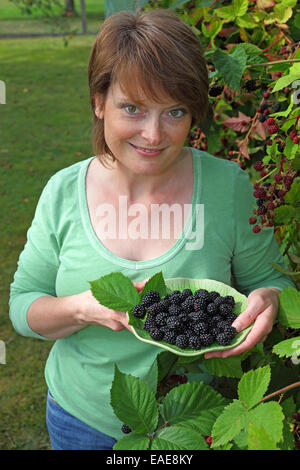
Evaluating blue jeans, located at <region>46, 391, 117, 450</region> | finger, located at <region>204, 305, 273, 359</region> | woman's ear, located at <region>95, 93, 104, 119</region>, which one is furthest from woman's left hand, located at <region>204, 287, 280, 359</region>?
woman's ear, located at <region>95, 93, 104, 119</region>

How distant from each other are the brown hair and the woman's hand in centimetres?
47

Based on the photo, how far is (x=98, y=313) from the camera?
1403 mm

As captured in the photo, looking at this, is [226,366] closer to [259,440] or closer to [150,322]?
[150,322]

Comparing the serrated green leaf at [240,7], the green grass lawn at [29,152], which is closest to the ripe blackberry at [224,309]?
the serrated green leaf at [240,7]

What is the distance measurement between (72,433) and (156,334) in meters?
0.53

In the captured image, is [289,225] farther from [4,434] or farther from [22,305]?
[4,434]

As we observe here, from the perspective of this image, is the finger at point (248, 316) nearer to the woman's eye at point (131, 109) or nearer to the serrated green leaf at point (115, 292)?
the serrated green leaf at point (115, 292)

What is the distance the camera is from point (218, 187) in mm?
1599

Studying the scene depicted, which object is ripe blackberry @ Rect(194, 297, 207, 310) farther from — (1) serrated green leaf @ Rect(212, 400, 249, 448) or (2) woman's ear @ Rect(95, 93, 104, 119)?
(2) woman's ear @ Rect(95, 93, 104, 119)

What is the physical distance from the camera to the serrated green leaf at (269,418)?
0.95 metres

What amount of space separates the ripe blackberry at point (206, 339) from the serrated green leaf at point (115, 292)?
0.17 meters

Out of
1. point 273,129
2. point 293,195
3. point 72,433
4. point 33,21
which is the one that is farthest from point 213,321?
point 33,21

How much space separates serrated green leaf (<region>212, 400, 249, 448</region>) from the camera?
994mm

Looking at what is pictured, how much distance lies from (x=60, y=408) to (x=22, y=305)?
33cm
